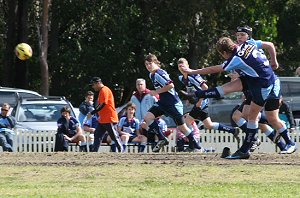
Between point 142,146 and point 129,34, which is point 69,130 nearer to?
point 142,146

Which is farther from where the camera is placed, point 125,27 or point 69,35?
point 69,35

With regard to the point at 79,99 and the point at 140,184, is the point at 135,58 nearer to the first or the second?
the point at 79,99

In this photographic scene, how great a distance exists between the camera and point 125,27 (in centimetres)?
3872

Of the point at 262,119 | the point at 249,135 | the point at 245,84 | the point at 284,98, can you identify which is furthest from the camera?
the point at 284,98

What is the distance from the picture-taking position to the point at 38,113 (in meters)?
25.9

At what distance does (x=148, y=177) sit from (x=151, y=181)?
0.44m

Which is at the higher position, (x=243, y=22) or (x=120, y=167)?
(x=243, y=22)

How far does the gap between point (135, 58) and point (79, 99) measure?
9.77 ft

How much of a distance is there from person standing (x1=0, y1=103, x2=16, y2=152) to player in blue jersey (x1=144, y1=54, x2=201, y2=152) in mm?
4209

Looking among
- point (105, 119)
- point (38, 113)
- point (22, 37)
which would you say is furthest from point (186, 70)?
point (22, 37)

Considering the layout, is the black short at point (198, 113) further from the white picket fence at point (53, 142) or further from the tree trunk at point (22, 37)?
the tree trunk at point (22, 37)

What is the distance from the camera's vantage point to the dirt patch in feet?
48.5

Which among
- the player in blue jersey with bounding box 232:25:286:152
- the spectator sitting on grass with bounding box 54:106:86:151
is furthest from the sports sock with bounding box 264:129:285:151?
the spectator sitting on grass with bounding box 54:106:86:151

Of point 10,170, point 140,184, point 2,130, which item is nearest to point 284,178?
point 140,184
